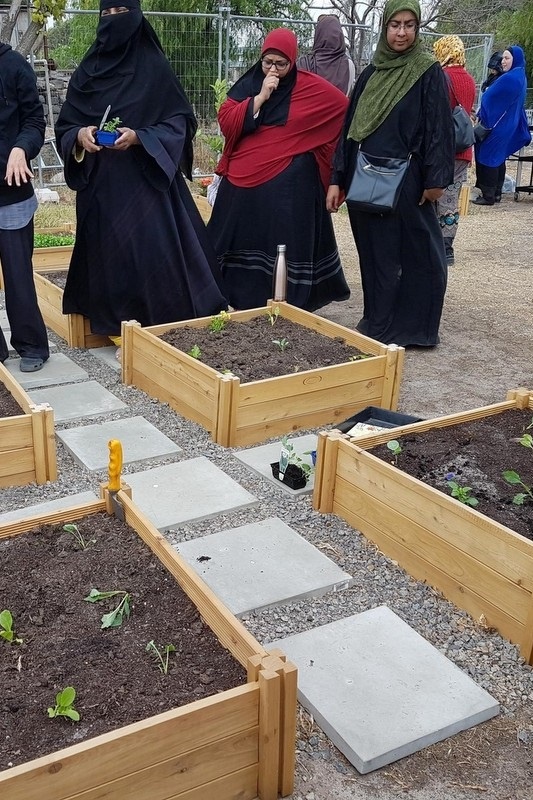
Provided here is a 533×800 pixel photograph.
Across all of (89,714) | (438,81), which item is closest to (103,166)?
(438,81)

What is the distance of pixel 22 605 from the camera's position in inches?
82.9

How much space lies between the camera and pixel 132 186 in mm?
4516

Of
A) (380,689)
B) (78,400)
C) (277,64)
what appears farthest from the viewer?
(277,64)

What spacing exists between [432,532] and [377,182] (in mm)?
2685

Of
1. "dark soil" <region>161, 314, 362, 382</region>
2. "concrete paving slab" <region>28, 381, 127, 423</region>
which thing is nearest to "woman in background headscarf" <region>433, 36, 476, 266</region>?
"dark soil" <region>161, 314, 362, 382</region>

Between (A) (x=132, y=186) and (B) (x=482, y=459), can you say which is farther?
(A) (x=132, y=186)

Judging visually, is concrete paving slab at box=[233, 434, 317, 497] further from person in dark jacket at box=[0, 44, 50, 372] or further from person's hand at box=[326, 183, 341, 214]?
person's hand at box=[326, 183, 341, 214]

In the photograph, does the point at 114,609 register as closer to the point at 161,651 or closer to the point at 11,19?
the point at 161,651

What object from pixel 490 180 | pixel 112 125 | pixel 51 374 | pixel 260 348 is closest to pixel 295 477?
pixel 260 348

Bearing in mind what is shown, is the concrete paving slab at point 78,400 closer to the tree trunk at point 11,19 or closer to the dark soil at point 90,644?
the dark soil at point 90,644

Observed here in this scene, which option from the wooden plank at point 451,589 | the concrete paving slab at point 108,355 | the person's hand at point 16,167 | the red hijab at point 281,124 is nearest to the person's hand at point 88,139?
the person's hand at point 16,167

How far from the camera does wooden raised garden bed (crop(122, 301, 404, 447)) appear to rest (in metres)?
3.62

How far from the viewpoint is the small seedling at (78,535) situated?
2.36 meters

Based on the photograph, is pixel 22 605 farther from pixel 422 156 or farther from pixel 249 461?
pixel 422 156
